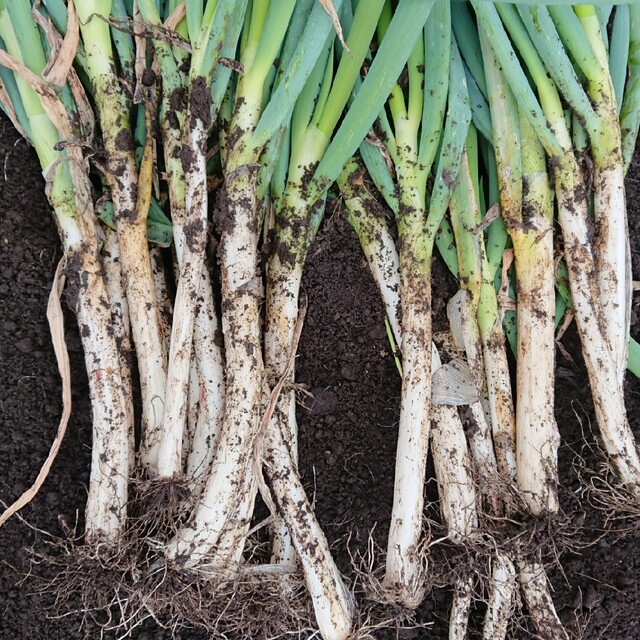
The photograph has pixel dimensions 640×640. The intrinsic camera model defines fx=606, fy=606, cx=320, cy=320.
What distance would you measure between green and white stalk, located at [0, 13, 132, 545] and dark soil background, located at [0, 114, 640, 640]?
0.46ft

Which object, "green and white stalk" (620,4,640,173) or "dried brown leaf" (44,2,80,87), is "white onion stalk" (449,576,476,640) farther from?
"dried brown leaf" (44,2,80,87)

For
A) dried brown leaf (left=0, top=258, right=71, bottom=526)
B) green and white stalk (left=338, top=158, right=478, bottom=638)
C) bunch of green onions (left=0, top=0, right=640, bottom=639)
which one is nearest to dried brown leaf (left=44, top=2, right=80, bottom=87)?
bunch of green onions (left=0, top=0, right=640, bottom=639)

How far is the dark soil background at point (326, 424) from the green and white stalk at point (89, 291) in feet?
0.46

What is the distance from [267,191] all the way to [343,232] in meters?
0.21

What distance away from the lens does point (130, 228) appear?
3.89ft

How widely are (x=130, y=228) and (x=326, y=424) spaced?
0.59 m

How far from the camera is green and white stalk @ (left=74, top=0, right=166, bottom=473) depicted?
A: 1.18m

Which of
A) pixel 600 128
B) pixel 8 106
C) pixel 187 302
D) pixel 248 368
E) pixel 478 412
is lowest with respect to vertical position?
pixel 478 412

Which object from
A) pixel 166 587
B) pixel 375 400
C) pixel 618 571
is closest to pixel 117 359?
pixel 166 587

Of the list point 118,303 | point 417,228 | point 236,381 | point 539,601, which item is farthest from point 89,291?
point 539,601

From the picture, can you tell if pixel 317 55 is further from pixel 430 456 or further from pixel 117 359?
pixel 430 456

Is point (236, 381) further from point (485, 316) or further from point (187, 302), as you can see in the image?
point (485, 316)

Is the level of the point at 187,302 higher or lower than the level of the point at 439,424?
higher

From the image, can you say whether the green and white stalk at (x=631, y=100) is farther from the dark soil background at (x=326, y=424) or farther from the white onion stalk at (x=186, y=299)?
the white onion stalk at (x=186, y=299)
